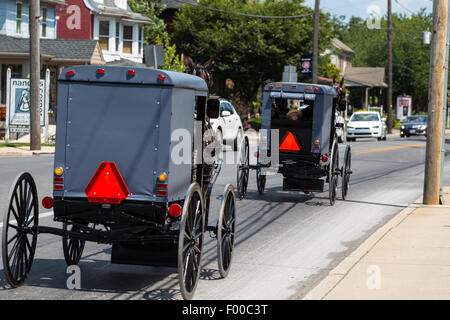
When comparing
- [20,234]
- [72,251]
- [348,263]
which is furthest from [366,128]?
[20,234]

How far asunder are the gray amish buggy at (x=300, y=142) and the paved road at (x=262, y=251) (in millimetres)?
453

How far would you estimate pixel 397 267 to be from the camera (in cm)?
884

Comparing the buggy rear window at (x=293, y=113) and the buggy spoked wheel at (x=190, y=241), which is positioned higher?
the buggy rear window at (x=293, y=113)

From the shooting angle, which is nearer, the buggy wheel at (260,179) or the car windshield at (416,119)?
the buggy wheel at (260,179)

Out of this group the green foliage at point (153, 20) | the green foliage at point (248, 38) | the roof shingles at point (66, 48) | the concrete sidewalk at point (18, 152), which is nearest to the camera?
the concrete sidewalk at point (18, 152)

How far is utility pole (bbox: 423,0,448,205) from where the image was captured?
14297 millimetres

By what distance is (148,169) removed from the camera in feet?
24.6

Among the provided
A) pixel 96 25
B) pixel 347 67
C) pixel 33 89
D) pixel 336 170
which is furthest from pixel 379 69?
pixel 336 170

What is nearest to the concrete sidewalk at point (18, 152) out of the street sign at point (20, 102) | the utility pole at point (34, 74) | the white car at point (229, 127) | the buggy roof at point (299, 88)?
the utility pole at point (34, 74)

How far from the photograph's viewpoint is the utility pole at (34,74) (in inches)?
1011

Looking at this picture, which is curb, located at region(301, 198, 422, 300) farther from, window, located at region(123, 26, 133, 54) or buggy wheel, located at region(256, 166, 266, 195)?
window, located at region(123, 26, 133, 54)

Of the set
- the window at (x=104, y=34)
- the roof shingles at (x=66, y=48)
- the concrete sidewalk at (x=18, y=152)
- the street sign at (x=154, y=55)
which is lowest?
the concrete sidewalk at (x=18, y=152)

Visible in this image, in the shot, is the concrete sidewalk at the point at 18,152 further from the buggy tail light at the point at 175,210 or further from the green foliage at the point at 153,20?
the green foliage at the point at 153,20

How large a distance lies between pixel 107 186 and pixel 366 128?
3826 cm
